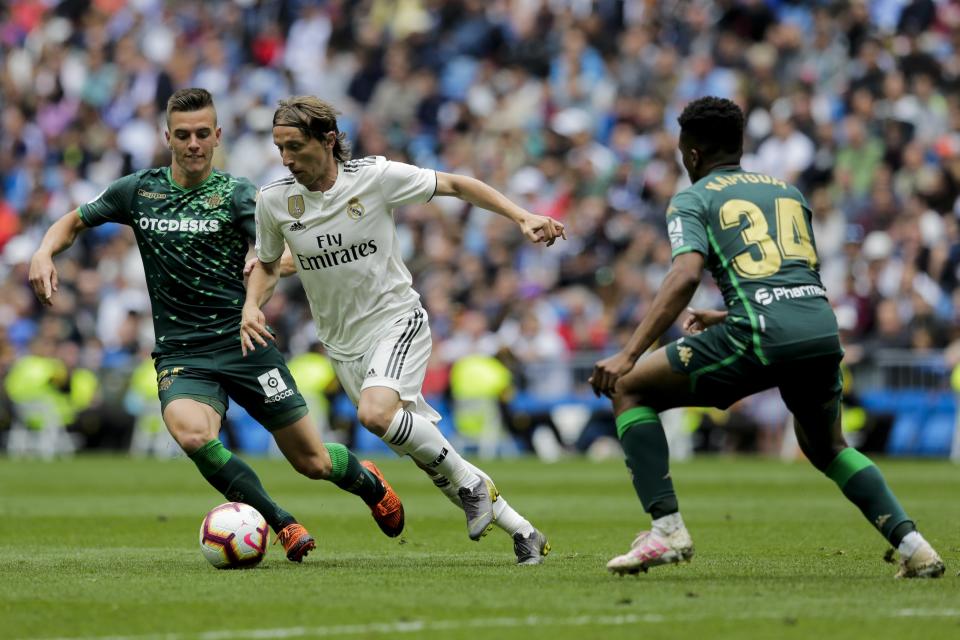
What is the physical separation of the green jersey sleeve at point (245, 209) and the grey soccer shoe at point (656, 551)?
3089 millimetres

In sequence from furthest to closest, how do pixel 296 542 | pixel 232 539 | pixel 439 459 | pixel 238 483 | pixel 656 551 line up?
pixel 238 483
pixel 296 542
pixel 439 459
pixel 232 539
pixel 656 551

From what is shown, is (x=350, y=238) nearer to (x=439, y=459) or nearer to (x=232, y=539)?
(x=439, y=459)

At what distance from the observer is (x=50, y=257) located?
9.20 meters

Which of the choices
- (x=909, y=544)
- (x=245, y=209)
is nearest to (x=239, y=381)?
(x=245, y=209)

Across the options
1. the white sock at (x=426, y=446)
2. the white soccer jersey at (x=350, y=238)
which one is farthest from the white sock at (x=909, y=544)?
the white soccer jersey at (x=350, y=238)

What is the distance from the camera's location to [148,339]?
83.7ft

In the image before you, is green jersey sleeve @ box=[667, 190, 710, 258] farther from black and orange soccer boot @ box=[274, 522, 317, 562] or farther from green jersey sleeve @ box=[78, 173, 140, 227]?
green jersey sleeve @ box=[78, 173, 140, 227]

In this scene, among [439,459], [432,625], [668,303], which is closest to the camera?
[432,625]

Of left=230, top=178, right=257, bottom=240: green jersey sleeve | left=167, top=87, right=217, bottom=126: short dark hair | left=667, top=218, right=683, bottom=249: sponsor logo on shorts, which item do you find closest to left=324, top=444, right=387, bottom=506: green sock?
left=230, top=178, right=257, bottom=240: green jersey sleeve

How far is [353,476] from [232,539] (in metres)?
0.98

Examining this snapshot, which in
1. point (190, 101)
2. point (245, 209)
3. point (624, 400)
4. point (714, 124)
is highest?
point (190, 101)

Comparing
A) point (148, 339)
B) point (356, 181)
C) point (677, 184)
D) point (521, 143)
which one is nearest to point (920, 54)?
point (677, 184)

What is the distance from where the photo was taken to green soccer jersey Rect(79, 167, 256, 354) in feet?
30.5

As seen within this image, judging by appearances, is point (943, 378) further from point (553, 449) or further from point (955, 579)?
point (955, 579)
